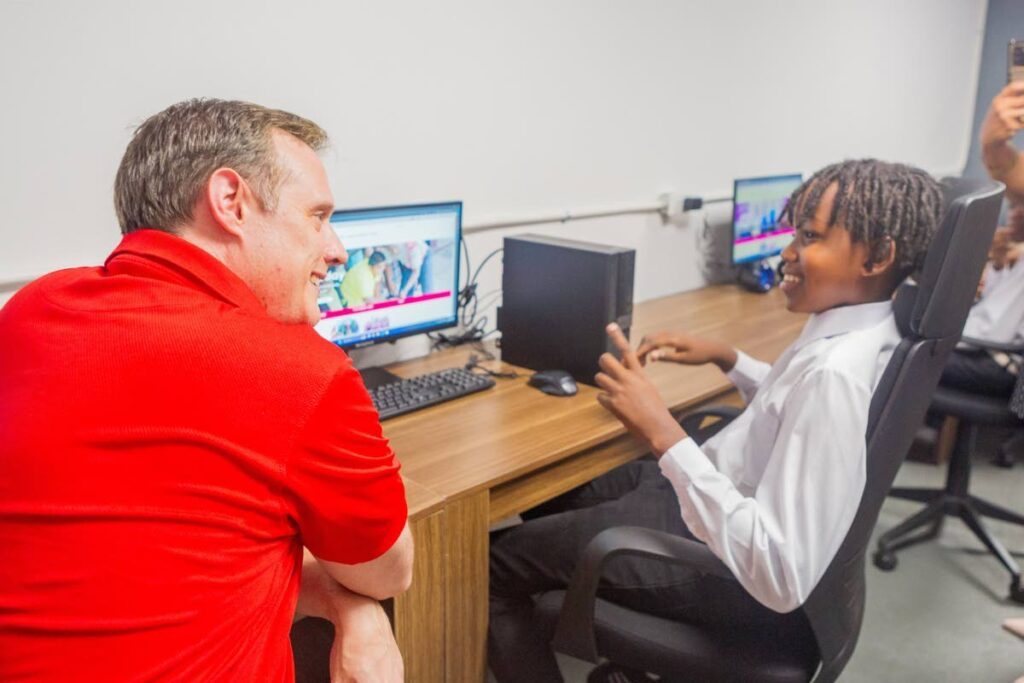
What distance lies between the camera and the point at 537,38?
225cm

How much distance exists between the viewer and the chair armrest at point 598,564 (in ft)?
4.19

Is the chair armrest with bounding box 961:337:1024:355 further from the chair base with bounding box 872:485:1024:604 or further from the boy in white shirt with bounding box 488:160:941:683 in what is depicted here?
the boy in white shirt with bounding box 488:160:941:683

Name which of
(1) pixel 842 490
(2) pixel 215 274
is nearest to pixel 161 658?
(2) pixel 215 274

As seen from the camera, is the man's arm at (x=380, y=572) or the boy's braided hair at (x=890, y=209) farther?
the boy's braided hair at (x=890, y=209)

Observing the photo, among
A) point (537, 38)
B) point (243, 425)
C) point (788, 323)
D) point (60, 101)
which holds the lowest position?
point (788, 323)

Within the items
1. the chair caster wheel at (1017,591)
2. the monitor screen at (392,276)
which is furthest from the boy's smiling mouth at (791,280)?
the chair caster wheel at (1017,591)

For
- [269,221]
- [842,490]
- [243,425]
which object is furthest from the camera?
[842,490]

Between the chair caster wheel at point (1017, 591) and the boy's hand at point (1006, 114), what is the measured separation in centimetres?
129

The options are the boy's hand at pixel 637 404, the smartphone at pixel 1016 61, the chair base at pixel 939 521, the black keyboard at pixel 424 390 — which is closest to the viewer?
the boy's hand at pixel 637 404

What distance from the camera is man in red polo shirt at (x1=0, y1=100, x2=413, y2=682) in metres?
0.75

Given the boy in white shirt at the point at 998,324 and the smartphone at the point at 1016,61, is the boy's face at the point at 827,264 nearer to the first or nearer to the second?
the boy in white shirt at the point at 998,324

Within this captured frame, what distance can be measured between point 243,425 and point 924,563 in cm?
239

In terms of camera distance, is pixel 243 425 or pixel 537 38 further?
pixel 537 38

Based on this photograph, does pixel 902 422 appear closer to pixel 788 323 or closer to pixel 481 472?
pixel 481 472
